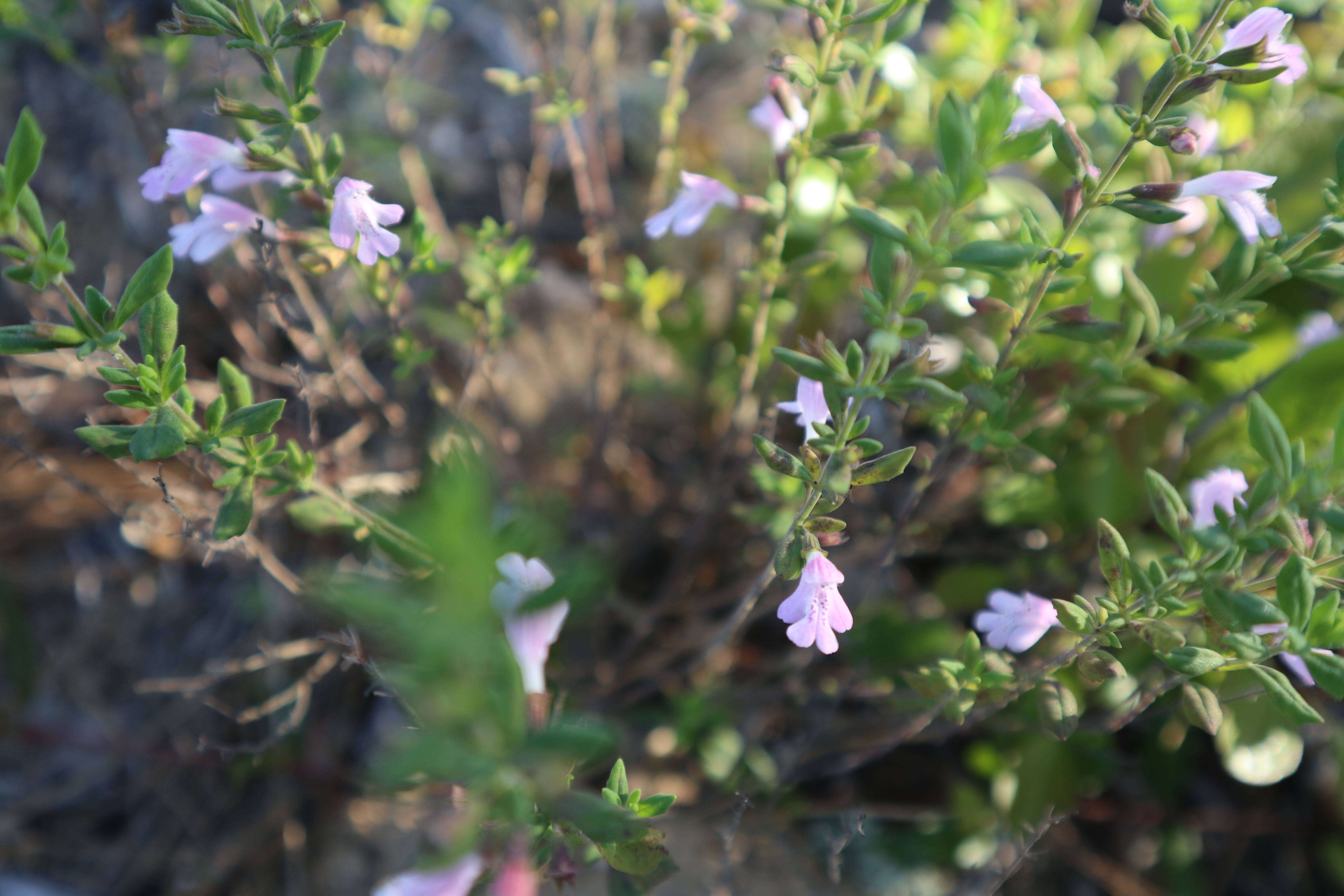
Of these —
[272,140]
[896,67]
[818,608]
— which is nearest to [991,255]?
[818,608]

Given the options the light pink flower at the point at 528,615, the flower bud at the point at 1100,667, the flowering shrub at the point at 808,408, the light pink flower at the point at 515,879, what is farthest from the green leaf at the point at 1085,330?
the light pink flower at the point at 515,879

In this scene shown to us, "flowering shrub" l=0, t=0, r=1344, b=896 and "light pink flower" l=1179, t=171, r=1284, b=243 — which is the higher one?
"light pink flower" l=1179, t=171, r=1284, b=243

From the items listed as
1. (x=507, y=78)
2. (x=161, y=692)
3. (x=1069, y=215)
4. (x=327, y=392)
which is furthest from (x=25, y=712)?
(x=1069, y=215)

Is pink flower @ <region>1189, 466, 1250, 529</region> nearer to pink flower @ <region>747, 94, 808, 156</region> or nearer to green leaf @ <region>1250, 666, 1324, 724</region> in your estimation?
green leaf @ <region>1250, 666, 1324, 724</region>

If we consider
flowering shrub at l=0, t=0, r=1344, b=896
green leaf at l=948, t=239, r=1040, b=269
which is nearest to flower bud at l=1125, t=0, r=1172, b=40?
flowering shrub at l=0, t=0, r=1344, b=896

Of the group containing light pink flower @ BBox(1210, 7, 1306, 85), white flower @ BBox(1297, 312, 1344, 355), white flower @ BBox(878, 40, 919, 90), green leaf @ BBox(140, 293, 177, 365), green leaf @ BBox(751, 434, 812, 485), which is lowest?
white flower @ BBox(1297, 312, 1344, 355)

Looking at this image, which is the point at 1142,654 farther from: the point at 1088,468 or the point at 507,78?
the point at 507,78

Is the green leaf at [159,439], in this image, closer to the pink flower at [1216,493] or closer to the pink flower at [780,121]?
the pink flower at [780,121]
